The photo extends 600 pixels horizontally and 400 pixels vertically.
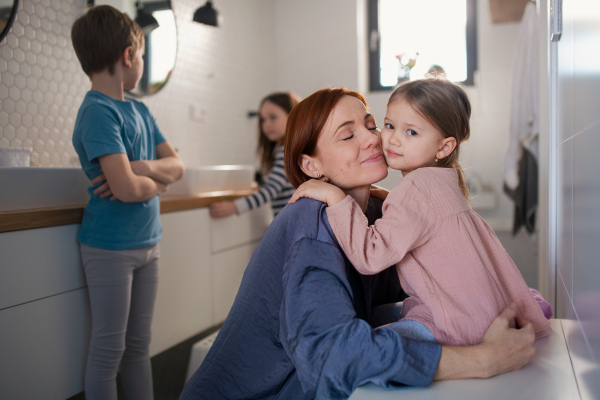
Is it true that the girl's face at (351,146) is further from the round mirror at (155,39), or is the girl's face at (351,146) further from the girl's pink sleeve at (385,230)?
the round mirror at (155,39)

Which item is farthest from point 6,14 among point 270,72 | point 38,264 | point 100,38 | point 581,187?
point 270,72

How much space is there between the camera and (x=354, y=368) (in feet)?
2.69

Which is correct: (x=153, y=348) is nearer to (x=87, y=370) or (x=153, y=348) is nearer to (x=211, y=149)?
(x=87, y=370)

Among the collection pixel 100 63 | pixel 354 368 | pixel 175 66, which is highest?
pixel 175 66

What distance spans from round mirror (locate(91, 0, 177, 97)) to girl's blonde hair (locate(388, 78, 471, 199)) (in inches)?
71.4

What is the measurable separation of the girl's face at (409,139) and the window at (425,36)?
2.12m

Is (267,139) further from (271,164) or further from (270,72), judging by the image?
(270,72)

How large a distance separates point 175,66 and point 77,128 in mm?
1493

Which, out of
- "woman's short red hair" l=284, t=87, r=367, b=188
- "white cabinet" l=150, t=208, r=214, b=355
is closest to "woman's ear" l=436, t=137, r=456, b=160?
"woman's short red hair" l=284, t=87, r=367, b=188

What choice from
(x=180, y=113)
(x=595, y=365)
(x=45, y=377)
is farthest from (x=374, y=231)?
(x=180, y=113)

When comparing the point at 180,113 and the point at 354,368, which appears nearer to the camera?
the point at 354,368

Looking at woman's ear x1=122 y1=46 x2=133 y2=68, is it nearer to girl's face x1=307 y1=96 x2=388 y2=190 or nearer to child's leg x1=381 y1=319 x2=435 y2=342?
girl's face x1=307 y1=96 x2=388 y2=190

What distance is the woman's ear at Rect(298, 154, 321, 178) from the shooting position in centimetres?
118

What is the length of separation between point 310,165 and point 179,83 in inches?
77.6
